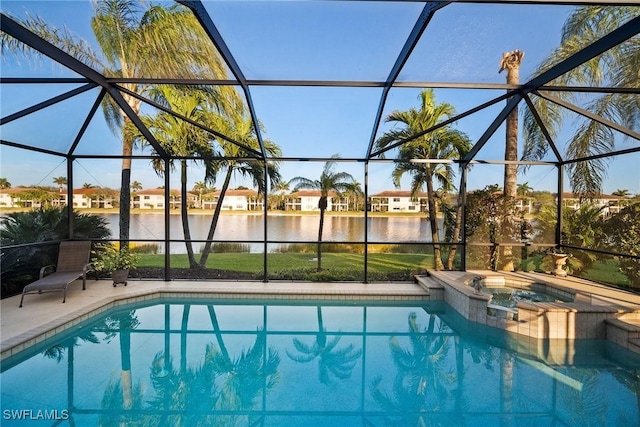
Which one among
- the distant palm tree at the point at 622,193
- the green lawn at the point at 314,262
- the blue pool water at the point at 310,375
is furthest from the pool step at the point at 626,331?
the green lawn at the point at 314,262

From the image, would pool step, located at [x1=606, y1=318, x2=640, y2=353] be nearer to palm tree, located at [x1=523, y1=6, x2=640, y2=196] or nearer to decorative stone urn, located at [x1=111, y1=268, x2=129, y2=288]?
palm tree, located at [x1=523, y1=6, x2=640, y2=196]

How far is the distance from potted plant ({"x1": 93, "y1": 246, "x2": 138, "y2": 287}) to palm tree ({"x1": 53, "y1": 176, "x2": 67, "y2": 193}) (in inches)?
67.8

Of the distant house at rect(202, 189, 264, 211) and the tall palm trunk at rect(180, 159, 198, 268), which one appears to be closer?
the tall palm trunk at rect(180, 159, 198, 268)

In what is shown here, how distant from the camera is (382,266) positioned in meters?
11.7

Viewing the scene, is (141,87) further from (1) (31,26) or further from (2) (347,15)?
(2) (347,15)

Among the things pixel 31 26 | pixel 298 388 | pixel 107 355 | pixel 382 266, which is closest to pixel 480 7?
pixel 298 388

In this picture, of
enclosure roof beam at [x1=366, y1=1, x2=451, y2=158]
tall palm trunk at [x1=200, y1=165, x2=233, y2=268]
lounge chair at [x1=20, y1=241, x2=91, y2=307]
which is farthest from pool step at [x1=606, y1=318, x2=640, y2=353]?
lounge chair at [x1=20, y1=241, x2=91, y2=307]

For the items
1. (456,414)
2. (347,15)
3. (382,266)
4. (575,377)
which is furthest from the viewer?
(382,266)

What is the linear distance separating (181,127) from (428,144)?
6849 millimetres

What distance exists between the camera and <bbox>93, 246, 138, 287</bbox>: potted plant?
7.26m

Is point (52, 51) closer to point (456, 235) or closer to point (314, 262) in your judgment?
point (314, 262)

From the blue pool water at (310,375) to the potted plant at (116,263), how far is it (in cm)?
145

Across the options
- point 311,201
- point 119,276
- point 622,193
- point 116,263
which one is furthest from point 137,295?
point 622,193

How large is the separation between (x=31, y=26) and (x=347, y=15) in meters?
4.70
